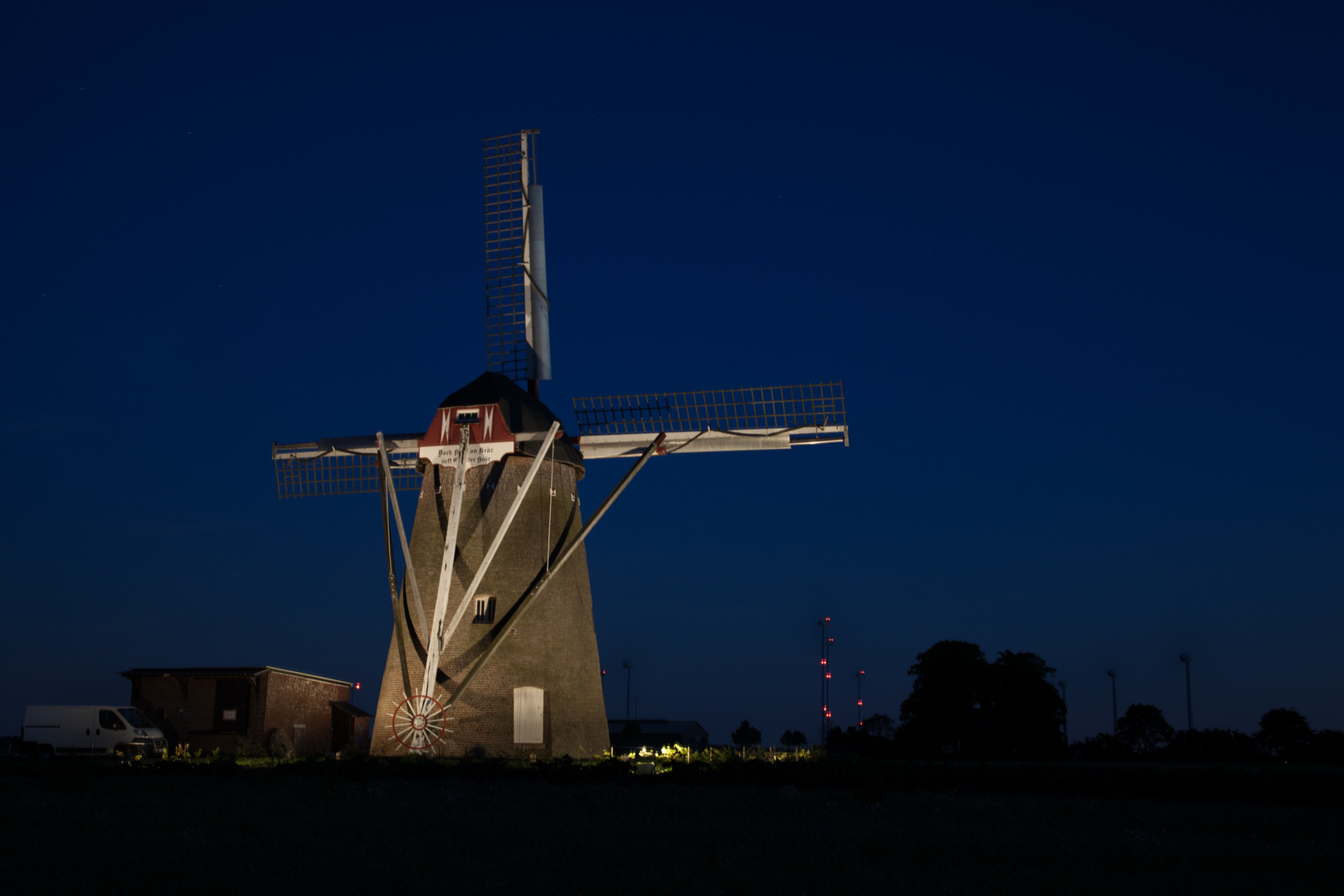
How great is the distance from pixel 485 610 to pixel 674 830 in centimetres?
1564

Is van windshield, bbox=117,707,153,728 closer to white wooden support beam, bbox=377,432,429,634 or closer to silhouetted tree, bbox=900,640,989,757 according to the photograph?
white wooden support beam, bbox=377,432,429,634

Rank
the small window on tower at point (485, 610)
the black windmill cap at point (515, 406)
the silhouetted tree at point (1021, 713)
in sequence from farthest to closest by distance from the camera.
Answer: the silhouetted tree at point (1021, 713) → the black windmill cap at point (515, 406) → the small window on tower at point (485, 610)

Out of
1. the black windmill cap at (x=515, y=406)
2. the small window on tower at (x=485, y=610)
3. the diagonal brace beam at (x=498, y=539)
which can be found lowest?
the small window on tower at (x=485, y=610)

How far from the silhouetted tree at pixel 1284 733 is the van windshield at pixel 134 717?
45.8 m

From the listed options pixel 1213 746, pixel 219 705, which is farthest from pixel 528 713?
pixel 1213 746

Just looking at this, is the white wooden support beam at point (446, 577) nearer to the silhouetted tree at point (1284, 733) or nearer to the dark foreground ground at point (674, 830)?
the dark foreground ground at point (674, 830)

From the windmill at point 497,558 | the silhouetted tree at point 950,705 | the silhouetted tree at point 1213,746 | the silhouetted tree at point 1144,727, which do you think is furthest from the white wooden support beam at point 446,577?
the silhouetted tree at point 1144,727

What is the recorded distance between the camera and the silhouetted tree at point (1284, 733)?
167 feet

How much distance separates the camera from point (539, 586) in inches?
1093

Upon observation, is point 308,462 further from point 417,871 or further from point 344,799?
point 417,871

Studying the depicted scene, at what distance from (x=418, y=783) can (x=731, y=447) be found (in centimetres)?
1369

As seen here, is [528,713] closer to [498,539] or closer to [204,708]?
[498,539]

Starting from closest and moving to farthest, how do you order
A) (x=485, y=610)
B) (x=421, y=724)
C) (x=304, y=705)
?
(x=421, y=724)
(x=485, y=610)
(x=304, y=705)

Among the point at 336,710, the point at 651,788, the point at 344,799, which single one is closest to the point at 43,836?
the point at 344,799
